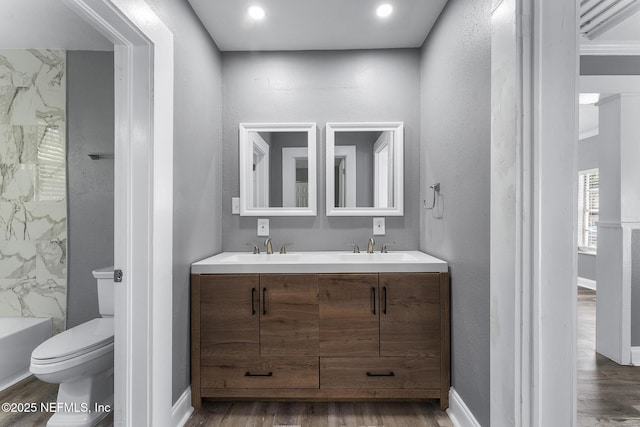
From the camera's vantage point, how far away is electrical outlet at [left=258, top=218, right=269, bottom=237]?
2.40m

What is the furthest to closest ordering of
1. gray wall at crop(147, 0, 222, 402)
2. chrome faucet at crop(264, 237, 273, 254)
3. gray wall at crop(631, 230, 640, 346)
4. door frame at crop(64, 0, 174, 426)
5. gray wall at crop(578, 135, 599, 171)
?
gray wall at crop(578, 135, 599, 171)
gray wall at crop(631, 230, 640, 346)
chrome faucet at crop(264, 237, 273, 254)
gray wall at crop(147, 0, 222, 402)
door frame at crop(64, 0, 174, 426)

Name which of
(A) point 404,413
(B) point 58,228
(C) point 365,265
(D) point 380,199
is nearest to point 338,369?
(A) point 404,413

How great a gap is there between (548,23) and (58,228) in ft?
10.2

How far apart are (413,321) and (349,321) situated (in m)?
0.36

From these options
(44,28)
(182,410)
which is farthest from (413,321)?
(44,28)

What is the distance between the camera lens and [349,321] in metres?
1.83

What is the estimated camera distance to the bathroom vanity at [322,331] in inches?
71.7

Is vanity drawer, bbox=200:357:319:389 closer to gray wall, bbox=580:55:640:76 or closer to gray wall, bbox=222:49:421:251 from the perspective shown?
gray wall, bbox=222:49:421:251

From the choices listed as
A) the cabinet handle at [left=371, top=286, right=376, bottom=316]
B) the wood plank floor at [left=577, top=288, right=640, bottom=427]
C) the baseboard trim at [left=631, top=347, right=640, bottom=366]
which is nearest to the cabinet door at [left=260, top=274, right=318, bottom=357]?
the cabinet handle at [left=371, top=286, right=376, bottom=316]

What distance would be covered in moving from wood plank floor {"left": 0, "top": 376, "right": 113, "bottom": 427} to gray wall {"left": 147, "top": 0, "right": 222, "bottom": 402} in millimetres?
709

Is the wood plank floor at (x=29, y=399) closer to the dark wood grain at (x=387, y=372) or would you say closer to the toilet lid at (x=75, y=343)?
the toilet lid at (x=75, y=343)

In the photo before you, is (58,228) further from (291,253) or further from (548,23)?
(548,23)

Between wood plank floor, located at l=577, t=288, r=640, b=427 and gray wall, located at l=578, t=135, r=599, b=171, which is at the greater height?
gray wall, located at l=578, t=135, r=599, b=171

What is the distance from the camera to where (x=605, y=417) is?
1.81 m
